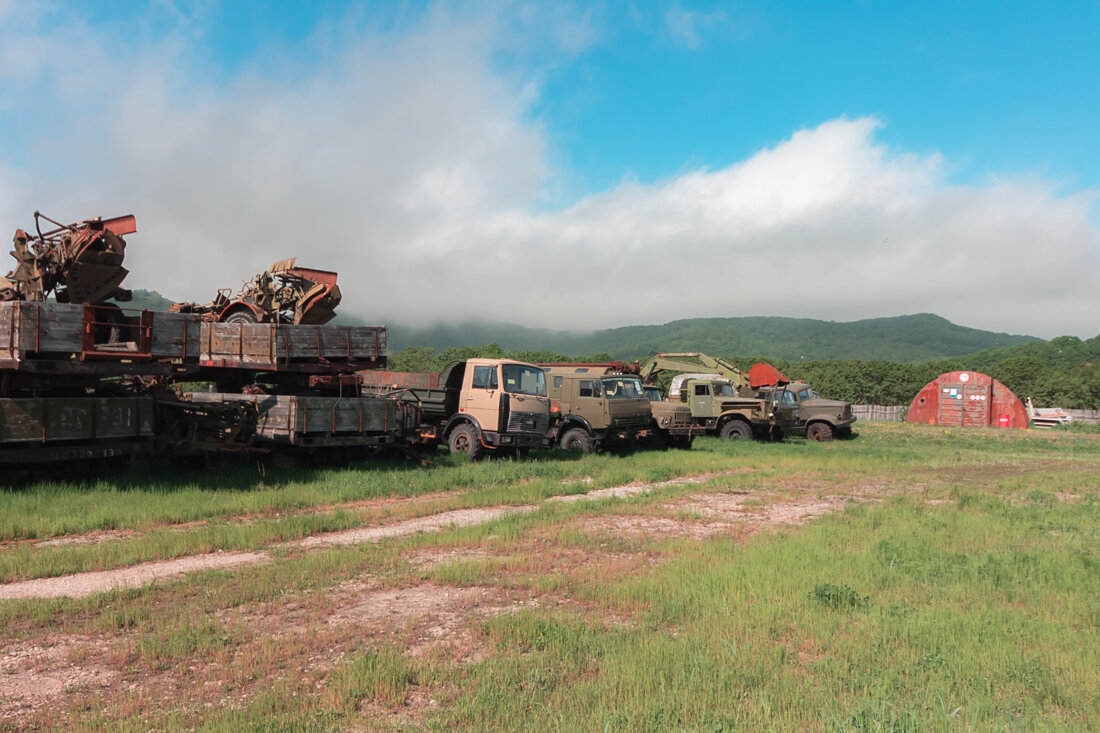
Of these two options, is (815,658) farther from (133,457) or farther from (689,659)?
(133,457)

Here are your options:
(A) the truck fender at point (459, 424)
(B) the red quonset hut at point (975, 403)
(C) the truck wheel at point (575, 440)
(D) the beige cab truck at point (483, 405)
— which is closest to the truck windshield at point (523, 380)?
(D) the beige cab truck at point (483, 405)

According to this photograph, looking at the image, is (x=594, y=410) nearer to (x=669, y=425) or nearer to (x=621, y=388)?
(x=621, y=388)

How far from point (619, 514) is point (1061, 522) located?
21.5 ft

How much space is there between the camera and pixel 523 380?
671 inches

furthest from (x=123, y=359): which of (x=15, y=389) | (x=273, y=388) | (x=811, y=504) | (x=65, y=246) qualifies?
(x=811, y=504)

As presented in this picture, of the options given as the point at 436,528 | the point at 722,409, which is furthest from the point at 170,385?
the point at 722,409

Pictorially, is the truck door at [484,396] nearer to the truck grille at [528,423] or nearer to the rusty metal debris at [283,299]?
the truck grille at [528,423]

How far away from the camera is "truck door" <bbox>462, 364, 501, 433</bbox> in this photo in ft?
54.1

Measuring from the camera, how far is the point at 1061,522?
10.6 m

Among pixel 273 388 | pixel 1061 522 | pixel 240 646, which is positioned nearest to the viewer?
pixel 240 646

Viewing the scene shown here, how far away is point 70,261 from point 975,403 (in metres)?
44.1

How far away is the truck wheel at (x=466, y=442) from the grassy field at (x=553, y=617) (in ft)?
14.6

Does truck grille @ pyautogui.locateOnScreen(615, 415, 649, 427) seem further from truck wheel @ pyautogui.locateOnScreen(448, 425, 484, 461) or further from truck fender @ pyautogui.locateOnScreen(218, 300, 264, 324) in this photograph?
truck fender @ pyautogui.locateOnScreen(218, 300, 264, 324)

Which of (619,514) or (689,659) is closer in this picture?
(689,659)
